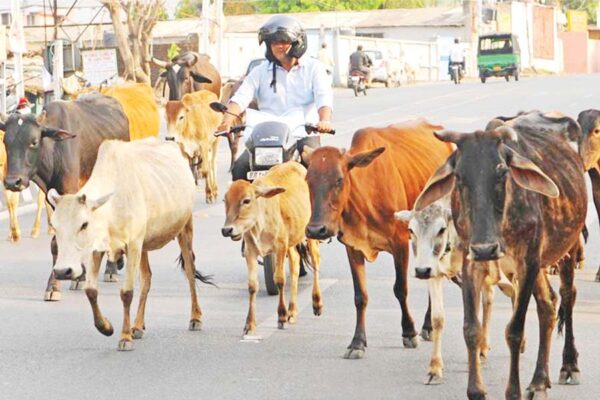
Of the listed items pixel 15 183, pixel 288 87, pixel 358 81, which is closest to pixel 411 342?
pixel 288 87

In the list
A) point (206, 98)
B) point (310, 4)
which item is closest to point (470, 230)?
point (206, 98)

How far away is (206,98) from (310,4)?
93269mm

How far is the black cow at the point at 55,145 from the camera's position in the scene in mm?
Result: 14047

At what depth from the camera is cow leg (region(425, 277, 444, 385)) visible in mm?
9383

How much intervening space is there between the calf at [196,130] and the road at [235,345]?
4.92m

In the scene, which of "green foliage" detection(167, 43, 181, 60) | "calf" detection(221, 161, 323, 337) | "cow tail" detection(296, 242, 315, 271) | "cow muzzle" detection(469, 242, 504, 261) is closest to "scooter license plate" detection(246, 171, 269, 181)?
"calf" detection(221, 161, 323, 337)

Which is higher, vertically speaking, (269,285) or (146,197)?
(146,197)

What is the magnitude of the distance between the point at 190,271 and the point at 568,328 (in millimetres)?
3442

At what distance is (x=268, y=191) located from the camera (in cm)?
1134

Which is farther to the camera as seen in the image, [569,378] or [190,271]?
[190,271]

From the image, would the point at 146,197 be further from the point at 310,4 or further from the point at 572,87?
the point at 310,4

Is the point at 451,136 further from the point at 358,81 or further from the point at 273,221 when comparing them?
the point at 358,81

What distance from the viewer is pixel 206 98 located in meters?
22.5

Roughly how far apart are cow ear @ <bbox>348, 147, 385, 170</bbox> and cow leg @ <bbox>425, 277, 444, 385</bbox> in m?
1.25
